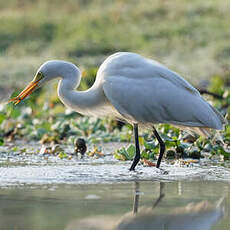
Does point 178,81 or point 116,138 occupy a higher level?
point 178,81

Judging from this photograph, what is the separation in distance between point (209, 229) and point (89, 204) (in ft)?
3.36

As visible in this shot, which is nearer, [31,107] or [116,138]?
[116,138]

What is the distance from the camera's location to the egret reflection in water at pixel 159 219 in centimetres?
407

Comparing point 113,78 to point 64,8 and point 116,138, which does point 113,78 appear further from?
point 64,8

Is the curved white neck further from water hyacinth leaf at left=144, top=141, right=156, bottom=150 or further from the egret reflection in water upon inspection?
the egret reflection in water

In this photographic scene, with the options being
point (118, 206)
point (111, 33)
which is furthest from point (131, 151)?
point (111, 33)

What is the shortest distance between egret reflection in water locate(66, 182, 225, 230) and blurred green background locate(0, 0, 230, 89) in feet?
36.0

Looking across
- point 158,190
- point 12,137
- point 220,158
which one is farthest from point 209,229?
point 12,137

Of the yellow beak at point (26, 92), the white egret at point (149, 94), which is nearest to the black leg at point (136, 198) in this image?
the white egret at point (149, 94)

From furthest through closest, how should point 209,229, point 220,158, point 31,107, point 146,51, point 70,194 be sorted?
point 146,51 < point 31,107 < point 220,158 < point 70,194 < point 209,229

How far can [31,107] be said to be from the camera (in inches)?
421

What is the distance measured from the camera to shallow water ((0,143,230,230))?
4.18 m

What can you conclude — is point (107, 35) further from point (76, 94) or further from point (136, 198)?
point (136, 198)

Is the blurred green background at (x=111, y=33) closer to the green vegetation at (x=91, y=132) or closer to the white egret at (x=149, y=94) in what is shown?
the green vegetation at (x=91, y=132)
